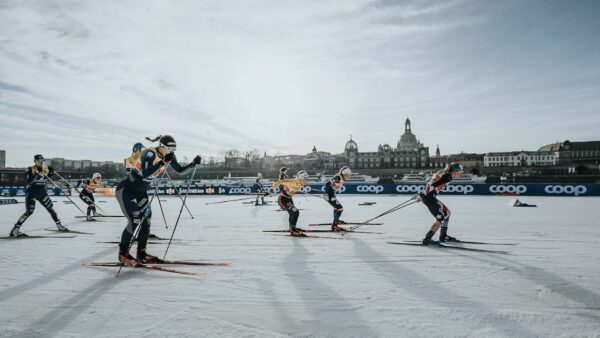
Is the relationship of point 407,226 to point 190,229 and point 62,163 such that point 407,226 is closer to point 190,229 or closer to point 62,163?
point 190,229

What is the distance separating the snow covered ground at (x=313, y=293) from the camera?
387cm

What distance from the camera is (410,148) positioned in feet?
568

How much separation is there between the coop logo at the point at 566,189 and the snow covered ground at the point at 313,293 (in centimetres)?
2725

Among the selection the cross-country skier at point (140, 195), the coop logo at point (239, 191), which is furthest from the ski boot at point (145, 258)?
the coop logo at point (239, 191)

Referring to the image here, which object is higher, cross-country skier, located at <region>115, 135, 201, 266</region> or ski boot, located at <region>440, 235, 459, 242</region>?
cross-country skier, located at <region>115, 135, 201, 266</region>

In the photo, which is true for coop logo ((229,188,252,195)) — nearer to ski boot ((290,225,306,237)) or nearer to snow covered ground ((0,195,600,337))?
ski boot ((290,225,306,237))

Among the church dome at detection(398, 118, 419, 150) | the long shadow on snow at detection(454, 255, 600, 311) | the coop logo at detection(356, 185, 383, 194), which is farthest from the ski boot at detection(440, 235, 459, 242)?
the church dome at detection(398, 118, 419, 150)

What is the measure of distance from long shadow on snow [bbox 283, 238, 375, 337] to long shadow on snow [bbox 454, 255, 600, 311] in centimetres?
274

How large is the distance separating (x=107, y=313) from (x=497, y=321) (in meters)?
4.31

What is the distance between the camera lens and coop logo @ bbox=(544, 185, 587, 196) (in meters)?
30.6

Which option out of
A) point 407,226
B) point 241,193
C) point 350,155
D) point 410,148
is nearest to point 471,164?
point 410,148

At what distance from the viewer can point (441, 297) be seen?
4734mm

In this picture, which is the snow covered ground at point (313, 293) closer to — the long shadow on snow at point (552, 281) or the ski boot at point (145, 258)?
the long shadow on snow at point (552, 281)

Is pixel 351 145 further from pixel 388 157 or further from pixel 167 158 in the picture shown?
pixel 167 158
